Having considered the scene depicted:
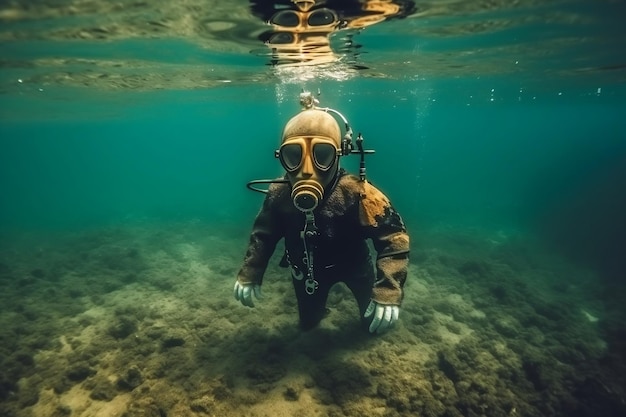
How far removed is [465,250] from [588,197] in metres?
12.0

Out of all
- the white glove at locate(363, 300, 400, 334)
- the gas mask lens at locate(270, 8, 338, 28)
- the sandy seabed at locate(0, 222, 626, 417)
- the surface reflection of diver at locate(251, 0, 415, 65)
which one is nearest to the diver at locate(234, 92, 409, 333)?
the white glove at locate(363, 300, 400, 334)

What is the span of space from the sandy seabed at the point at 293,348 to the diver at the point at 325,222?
1.40 m

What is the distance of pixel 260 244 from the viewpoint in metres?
5.84

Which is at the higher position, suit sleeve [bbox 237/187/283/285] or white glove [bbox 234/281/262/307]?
suit sleeve [bbox 237/187/283/285]

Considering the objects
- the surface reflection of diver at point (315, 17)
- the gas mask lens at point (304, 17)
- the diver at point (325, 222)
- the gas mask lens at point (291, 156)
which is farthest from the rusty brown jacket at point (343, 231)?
the gas mask lens at point (304, 17)

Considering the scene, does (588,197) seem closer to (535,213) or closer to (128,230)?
(535,213)

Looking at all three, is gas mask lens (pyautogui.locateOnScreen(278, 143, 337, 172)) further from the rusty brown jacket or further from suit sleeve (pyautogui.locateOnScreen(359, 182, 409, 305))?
suit sleeve (pyautogui.locateOnScreen(359, 182, 409, 305))

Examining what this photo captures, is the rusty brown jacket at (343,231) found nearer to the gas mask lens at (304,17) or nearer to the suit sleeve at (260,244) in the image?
the suit sleeve at (260,244)

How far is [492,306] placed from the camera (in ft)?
32.4

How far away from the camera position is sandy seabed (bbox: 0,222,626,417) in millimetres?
5605

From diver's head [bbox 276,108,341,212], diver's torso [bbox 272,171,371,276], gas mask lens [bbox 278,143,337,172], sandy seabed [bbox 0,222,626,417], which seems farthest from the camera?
sandy seabed [bbox 0,222,626,417]

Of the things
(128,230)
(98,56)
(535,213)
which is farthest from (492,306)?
(128,230)

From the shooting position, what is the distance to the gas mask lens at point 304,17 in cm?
770

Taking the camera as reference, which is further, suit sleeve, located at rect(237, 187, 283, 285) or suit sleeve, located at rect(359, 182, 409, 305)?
suit sleeve, located at rect(237, 187, 283, 285)
